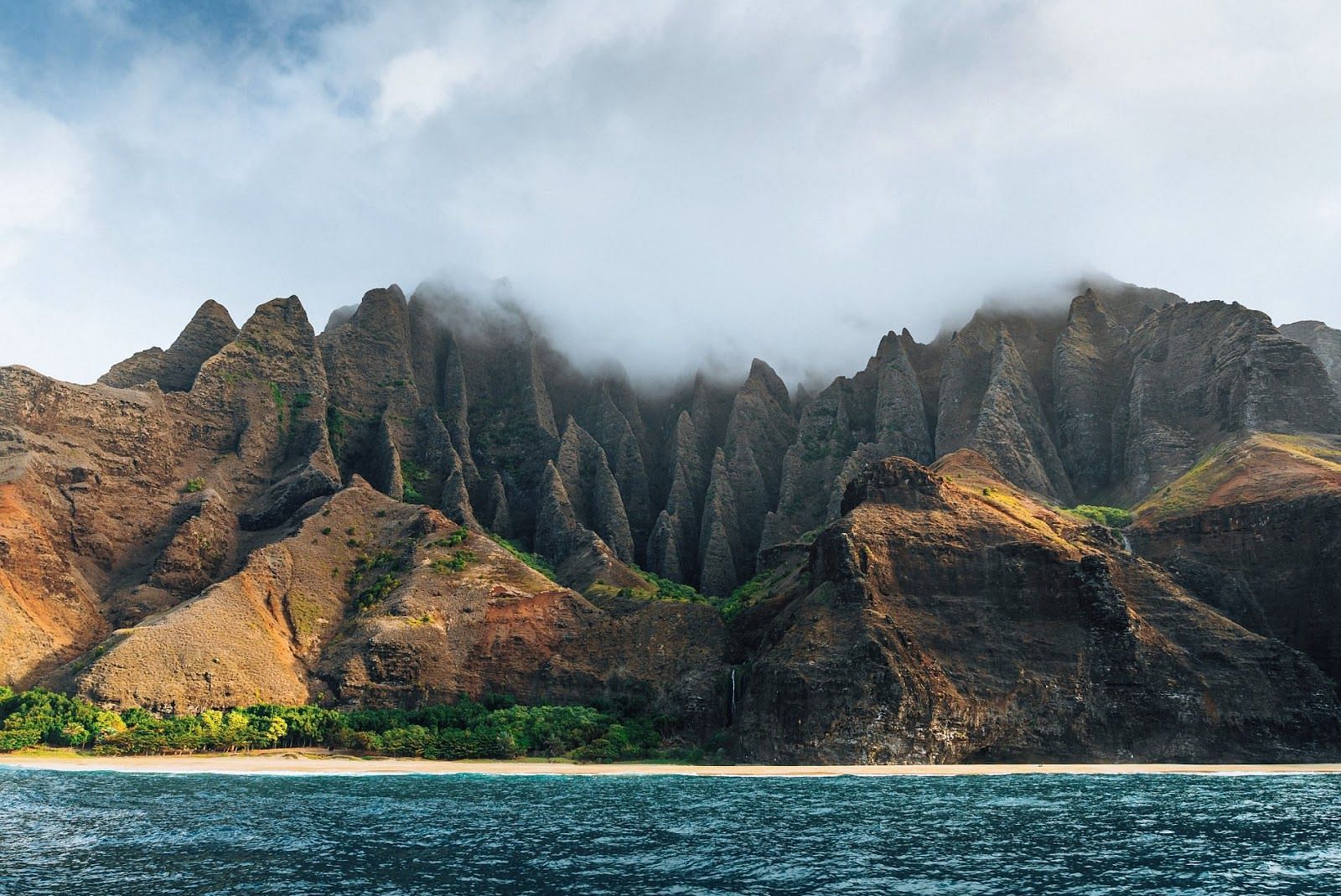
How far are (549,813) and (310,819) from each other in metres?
12.1

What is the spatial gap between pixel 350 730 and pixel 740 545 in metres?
78.7

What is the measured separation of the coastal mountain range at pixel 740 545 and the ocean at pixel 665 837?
17697mm

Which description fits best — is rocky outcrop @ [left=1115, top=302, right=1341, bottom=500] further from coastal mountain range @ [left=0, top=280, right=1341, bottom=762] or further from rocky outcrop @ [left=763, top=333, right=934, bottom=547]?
rocky outcrop @ [left=763, top=333, right=934, bottom=547]

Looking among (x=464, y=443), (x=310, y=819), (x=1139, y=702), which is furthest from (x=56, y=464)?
(x=1139, y=702)

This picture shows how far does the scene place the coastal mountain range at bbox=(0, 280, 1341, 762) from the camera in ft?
270

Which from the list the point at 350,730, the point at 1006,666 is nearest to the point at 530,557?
the point at 350,730

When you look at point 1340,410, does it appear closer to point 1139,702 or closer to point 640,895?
point 1139,702

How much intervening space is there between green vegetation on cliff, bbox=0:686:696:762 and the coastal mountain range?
3.28 meters

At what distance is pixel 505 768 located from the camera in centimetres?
7812

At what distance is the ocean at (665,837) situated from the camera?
32.8m

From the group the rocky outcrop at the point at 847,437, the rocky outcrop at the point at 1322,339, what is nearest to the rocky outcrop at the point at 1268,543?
the rocky outcrop at the point at 847,437

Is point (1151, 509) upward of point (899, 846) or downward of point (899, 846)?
upward

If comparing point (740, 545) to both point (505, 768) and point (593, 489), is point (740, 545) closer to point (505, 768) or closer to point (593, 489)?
point (593, 489)

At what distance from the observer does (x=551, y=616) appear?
105 meters
